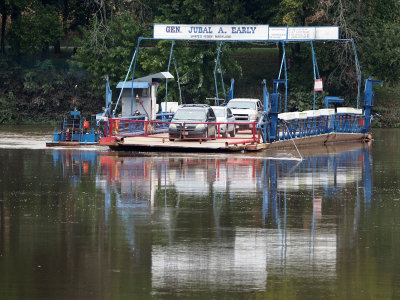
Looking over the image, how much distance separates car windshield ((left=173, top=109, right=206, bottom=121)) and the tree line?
21523 mm

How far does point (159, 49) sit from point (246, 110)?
17.2 m

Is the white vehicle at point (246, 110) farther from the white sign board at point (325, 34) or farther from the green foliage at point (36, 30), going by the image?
the green foliage at point (36, 30)

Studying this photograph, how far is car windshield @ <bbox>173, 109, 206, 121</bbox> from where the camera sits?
3850cm

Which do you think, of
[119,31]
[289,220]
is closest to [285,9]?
[119,31]

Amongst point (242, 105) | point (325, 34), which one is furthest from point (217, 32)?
point (325, 34)

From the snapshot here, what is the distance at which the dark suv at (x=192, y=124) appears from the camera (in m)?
37.6

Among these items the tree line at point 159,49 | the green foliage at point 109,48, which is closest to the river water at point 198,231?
the tree line at point 159,49

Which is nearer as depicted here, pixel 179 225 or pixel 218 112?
pixel 179 225

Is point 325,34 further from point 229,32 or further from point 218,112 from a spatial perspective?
point 218,112

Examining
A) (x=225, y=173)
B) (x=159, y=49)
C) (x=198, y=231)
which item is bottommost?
(x=198, y=231)

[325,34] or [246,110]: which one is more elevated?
[325,34]

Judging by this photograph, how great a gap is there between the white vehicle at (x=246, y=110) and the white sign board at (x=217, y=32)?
4330 mm

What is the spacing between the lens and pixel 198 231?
17.2 meters

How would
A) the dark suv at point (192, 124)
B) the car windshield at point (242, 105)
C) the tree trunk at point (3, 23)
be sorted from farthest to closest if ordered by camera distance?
the tree trunk at point (3, 23) < the car windshield at point (242, 105) < the dark suv at point (192, 124)
